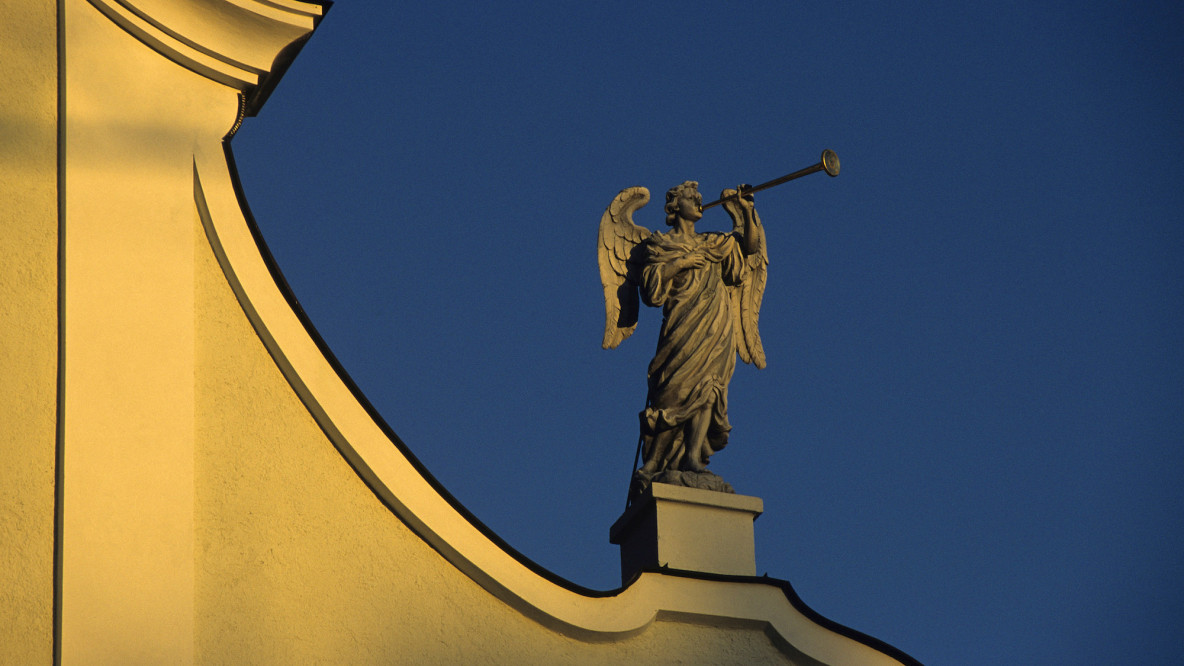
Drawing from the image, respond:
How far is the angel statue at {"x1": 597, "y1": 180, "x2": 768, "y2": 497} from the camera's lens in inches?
347

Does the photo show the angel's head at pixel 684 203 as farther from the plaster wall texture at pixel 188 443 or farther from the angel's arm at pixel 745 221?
the plaster wall texture at pixel 188 443

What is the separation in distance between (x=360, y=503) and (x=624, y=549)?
6.34 ft

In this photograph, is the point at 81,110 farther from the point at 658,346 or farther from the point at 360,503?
the point at 658,346

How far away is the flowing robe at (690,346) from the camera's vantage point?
8.83m

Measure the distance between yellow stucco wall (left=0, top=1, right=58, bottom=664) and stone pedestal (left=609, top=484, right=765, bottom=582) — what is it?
3.11m

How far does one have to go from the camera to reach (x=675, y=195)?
9.38 metres

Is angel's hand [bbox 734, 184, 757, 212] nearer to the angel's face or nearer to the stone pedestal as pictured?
the angel's face

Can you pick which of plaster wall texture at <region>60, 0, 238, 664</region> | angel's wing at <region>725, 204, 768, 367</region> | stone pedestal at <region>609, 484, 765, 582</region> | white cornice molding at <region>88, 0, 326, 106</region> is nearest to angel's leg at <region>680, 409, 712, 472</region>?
stone pedestal at <region>609, 484, 765, 582</region>

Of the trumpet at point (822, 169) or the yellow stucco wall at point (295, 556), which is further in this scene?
the trumpet at point (822, 169)

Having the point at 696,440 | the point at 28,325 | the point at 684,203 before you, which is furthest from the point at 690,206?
the point at 28,325

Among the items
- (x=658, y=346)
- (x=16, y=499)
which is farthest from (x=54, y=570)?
(x=658, y=346)

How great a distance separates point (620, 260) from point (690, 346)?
756 mm

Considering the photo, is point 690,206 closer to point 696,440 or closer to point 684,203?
point 684,203

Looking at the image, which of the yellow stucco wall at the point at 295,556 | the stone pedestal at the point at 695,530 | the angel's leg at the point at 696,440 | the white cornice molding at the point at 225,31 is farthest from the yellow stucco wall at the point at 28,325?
the angel's leg at the point at 696,440
